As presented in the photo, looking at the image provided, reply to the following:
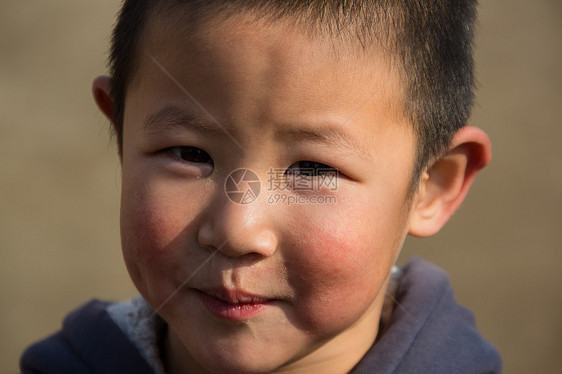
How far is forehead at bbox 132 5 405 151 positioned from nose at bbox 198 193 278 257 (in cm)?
14

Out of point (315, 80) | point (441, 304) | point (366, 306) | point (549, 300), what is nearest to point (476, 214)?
point (549, 300)

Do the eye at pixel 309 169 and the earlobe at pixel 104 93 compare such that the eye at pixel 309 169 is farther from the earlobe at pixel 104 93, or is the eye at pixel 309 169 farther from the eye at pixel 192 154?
the earlobe at pixel 104 93

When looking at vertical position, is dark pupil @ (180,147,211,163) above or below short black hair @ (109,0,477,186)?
below

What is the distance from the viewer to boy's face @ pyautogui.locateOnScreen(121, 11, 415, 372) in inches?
38.6

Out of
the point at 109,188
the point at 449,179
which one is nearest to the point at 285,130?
the point at 449,179

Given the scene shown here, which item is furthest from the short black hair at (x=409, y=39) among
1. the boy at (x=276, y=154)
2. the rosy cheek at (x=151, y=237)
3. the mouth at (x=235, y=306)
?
the mouth at (x=235, y=306)

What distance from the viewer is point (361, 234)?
1.05m

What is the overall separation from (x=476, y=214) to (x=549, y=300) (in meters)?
0.42

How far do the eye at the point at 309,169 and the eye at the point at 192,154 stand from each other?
126 millimetres

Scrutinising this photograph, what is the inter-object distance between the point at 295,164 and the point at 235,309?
9.4 inches

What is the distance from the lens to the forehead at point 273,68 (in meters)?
0.98

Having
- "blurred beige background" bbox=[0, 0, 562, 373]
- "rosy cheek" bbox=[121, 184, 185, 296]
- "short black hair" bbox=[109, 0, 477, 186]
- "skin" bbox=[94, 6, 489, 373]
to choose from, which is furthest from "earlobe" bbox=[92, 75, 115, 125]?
"blurred beige background" bbox=[0, 0, 562, 373]

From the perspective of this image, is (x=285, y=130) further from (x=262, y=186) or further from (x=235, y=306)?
(x=235, y=306)

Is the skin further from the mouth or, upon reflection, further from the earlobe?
the earlobe
